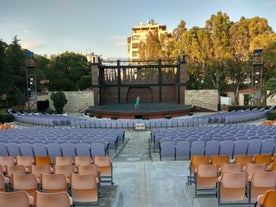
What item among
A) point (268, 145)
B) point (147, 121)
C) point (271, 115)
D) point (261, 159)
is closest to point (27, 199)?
point (261, 159)

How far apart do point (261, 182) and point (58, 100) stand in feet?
97.6

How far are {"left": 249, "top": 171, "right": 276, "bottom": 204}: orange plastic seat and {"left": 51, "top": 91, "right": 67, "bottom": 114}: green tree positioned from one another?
2964cm

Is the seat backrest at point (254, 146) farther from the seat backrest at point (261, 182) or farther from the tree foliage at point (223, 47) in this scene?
the tree foliage at point (223, 47)

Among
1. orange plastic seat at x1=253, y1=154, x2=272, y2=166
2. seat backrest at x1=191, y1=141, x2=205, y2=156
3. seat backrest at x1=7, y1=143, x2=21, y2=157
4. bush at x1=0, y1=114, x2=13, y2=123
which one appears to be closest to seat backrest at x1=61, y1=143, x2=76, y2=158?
seat backrest at x1=7, y1=143, x2=21, y2=157

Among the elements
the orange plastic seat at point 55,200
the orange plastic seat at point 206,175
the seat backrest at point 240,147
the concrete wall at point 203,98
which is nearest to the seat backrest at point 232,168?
the orange plastic seat at point 206,175

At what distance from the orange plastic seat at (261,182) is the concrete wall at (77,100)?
30532 mm

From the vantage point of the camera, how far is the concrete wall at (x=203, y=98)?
1332 inches

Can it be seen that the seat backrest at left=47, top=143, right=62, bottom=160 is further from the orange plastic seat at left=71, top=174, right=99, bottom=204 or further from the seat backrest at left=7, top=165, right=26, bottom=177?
the orange plastic seat at left=71, top=174, right=99, bottom=204

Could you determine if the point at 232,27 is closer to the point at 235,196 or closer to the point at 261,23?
the point at 261,23

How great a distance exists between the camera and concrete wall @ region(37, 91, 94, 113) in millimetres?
34625

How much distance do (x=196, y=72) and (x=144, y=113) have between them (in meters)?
18.9

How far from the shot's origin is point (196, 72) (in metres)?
41.8

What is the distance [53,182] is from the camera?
542 centimetres

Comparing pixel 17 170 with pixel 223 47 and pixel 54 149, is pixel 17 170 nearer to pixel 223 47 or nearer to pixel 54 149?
pixel 54 149
